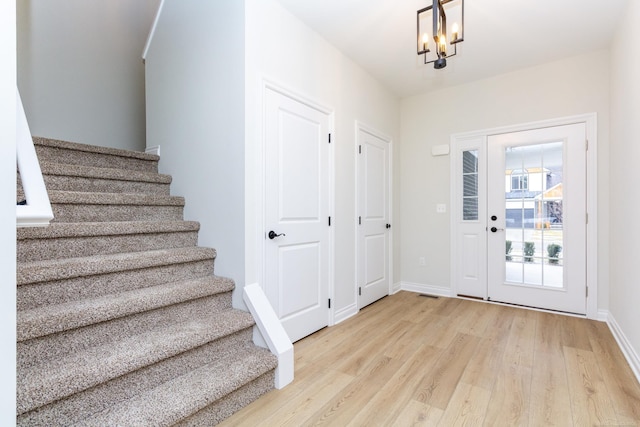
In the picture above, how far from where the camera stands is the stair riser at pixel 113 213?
2.06 m

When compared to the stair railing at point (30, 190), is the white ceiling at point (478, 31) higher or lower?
higher

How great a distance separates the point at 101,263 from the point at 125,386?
26.9 inches

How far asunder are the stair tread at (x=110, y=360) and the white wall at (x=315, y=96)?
0.46 m

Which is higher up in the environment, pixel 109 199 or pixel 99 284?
pixel 109 199

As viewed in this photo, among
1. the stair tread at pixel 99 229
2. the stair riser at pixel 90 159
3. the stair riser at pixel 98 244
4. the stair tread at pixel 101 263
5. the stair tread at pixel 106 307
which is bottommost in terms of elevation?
the stair tread at pixel 106 307

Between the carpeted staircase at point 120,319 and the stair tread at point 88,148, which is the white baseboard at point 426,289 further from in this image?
the stair tread at point 88,148

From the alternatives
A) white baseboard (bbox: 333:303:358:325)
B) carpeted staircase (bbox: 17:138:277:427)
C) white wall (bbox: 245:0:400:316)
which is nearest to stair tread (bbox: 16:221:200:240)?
Result: carpeted staircase (bbox: 17:138:277:427)

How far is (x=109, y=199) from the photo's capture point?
2240 millimetres

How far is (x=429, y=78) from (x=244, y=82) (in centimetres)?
253

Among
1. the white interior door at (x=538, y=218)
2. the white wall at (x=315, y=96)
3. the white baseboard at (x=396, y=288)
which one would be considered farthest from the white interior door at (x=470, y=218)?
the white wall at (x=315, y=96)

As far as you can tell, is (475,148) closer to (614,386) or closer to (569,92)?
(569,92)

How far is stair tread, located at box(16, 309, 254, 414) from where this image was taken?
123 cm

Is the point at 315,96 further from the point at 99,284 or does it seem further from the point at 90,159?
the point at 99,284

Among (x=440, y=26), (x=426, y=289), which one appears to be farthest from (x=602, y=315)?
(x=440, y=26)
